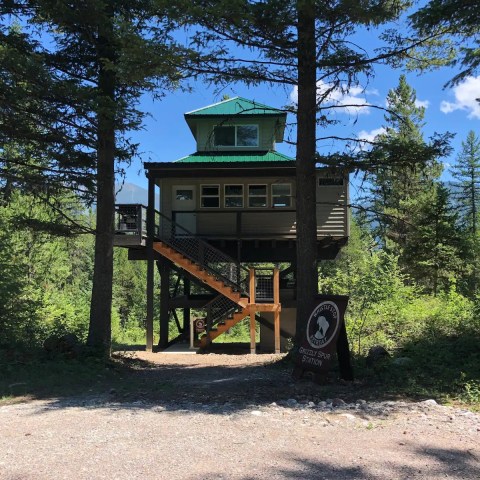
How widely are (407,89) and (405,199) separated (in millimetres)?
9346

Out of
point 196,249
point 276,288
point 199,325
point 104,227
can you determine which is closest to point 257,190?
point 196,249

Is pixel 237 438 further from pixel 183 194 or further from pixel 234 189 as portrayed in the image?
pixel 183 194

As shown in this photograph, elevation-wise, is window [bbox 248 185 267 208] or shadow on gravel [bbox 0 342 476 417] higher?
window [bbox 248 185 267 208]

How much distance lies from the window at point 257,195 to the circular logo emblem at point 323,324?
10.0 m

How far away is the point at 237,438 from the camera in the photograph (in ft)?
15.2

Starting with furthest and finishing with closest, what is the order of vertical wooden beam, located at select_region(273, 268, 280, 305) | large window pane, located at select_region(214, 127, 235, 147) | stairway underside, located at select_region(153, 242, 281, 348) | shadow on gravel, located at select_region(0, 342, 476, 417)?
1. large window pane, located at select_region(214, 127, 235, 147)
2. vertical wooden beam, located at select_region(273, 268, 280, 305)
3. stairway underside, located at select_region(153, 242, 281, 348)
4. shadow on gravel, located at select_region(0, 342, 476, 417)

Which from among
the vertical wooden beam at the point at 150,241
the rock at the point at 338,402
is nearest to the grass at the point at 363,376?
the rock at the point at 338,402

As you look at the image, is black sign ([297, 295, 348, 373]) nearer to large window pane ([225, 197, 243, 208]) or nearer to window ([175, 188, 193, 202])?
large window pane ([225, 197, 243, 208])

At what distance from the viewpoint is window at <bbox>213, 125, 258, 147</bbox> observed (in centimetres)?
1884

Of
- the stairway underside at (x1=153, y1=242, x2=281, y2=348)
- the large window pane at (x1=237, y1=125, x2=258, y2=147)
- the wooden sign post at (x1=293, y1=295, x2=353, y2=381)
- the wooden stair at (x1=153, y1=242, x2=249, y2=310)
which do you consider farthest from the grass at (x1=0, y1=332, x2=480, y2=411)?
the large window pane at (x1=237, y1=125, x2=258, y2=147)

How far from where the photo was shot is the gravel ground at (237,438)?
3779mm

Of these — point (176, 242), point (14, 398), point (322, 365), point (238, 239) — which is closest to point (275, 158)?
point (238, 239)

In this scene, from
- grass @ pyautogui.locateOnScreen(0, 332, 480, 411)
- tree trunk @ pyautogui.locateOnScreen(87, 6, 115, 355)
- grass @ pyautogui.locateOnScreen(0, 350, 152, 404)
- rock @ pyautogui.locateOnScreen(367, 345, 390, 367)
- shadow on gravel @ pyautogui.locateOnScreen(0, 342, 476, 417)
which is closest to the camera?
shadow on gravel @ pyautogui.locateOnScreen(0, 342, 476, 417)

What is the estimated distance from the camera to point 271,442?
4.52 metres
